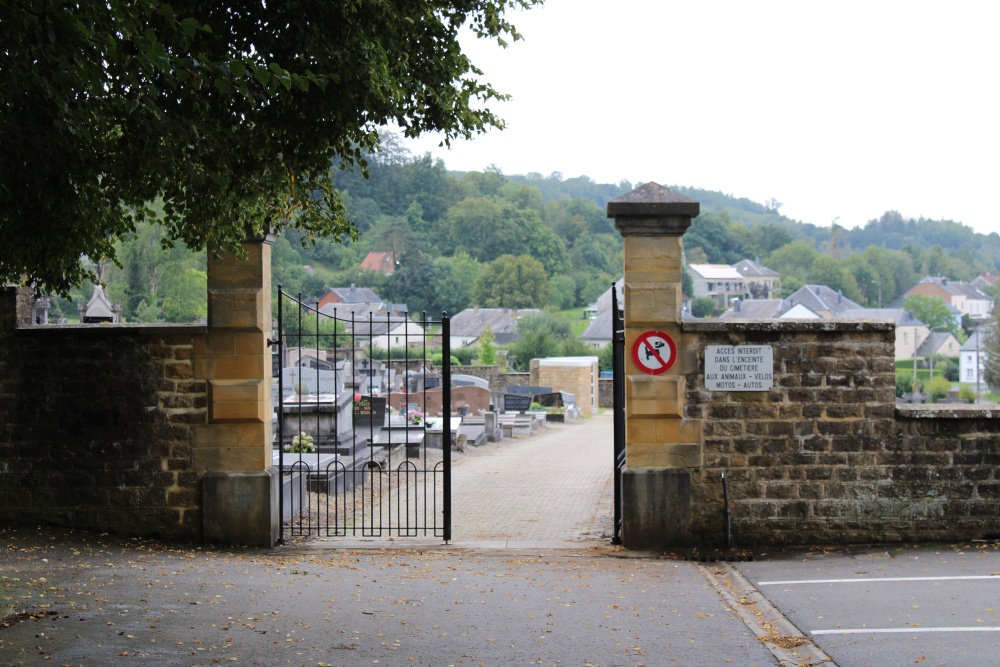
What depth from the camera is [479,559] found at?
973 cm

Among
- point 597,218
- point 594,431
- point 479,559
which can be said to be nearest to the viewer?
point 479,559

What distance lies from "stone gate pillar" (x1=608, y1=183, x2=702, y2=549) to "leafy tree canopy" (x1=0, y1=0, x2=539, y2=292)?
2.03m

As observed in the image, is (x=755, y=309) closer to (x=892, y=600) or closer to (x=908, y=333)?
(x=908, y=333)

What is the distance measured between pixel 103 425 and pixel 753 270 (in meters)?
149

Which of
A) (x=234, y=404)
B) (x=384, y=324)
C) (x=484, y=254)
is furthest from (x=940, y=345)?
(x=234, y=404)

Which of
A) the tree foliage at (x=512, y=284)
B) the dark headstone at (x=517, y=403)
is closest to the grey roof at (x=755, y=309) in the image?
the tree foliage at (x=512, y=284)

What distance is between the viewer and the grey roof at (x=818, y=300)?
4218 inches

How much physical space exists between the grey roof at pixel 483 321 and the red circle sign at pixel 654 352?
87550mm

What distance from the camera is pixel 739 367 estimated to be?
32.1 ft

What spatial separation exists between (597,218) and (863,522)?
492 feet

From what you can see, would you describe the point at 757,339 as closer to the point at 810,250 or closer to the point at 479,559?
the point at 479,559

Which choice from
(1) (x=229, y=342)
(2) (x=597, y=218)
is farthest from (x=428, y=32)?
(2) (x=597, y=218)

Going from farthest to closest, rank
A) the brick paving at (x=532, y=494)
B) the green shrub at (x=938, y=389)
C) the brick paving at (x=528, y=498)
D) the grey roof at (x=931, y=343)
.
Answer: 1. the grey roof at (x=931, y=343)
2. the green shrub at (x=938, y=389)
3. the brick paving at (x=532, y=494)
4. the brick paving at (x=528, y=498)

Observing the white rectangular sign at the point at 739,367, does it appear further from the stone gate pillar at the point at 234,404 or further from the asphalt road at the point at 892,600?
the stone gate pillar at the point at 234,404
